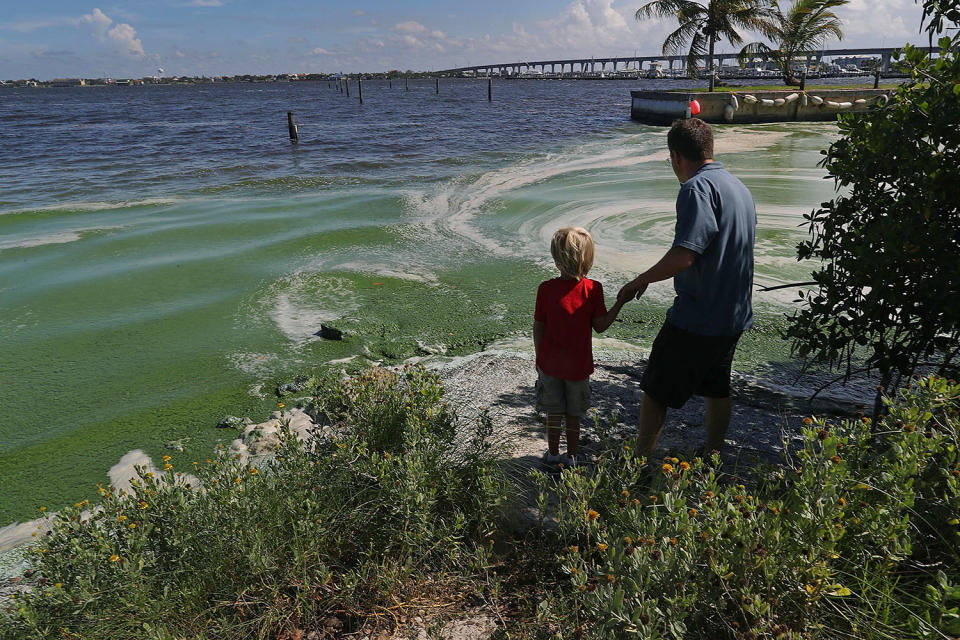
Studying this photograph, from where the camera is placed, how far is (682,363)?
3.11 meters

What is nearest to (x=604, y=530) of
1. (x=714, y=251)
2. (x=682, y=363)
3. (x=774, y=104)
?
(x=682, y=363)

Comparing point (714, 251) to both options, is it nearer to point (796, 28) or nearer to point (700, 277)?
point (700, 277)

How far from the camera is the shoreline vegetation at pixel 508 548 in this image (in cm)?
192

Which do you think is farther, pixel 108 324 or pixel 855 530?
pixel 108 324

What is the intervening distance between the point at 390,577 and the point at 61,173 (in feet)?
74.7

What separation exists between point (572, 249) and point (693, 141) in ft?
2.60

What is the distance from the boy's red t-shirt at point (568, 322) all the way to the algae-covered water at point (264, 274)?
2.63m

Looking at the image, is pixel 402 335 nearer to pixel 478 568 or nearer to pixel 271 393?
pixel 271 393

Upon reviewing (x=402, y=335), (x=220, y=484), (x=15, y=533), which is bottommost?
(x=15, y=533)

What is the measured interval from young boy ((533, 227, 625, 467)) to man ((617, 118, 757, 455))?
0.24 meters

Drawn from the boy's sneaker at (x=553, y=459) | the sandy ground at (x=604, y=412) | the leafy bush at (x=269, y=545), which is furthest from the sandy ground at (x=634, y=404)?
the leafy bush at (x=269, y=545)

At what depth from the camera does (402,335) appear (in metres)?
6.37

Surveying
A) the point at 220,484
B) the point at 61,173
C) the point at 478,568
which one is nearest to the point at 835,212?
the point at 478,568

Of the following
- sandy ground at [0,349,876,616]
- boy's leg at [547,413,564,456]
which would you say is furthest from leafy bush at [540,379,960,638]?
boy's leg at [547,413,564,456]
